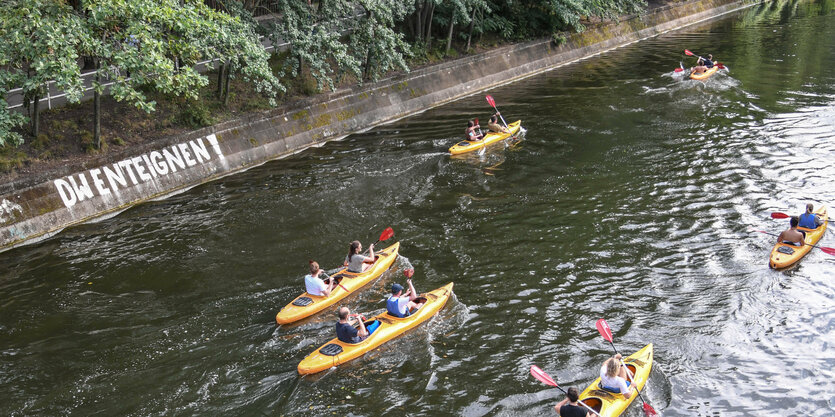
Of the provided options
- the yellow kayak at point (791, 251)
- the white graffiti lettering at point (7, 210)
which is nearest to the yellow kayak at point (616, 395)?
the yellow kayak at point (791, 251)

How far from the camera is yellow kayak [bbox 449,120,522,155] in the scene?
79.8ft

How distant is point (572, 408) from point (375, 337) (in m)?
4.53

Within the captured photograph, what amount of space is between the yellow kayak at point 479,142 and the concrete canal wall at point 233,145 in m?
5.96

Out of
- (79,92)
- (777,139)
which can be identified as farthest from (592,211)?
(79,92)

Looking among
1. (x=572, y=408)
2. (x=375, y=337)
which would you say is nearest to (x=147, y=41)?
(x=375, y=337)

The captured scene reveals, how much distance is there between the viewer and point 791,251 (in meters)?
15.4

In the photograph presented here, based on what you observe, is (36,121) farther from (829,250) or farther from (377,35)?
(829,250)

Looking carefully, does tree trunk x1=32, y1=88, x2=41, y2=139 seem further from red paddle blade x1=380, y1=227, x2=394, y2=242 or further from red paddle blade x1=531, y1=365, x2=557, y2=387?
red paddle blade x1=531, y1=365, x2=557, y2=387

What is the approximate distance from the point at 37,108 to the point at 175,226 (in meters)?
6.00

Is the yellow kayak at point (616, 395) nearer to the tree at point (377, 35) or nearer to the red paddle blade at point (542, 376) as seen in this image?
the red paddle blade at point (542, 376)

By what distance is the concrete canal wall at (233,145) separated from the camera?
62.5 ft

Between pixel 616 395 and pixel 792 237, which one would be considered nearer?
pixel 616 395

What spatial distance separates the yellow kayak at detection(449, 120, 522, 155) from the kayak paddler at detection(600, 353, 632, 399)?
1425cm

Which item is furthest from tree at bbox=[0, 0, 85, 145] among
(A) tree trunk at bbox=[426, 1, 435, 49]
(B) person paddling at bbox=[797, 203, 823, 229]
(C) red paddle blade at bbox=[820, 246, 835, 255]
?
(A) tree trunk at bbox=[426, 1, 435, 49]
